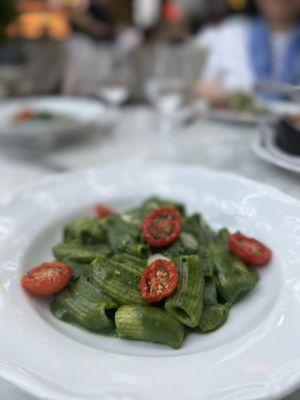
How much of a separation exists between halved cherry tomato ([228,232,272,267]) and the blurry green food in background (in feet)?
11.2

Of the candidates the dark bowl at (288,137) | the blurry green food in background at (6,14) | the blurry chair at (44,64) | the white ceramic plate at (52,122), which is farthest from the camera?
the blurry chair at (44,64)

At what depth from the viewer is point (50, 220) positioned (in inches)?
35.0

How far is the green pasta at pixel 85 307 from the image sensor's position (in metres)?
0.61

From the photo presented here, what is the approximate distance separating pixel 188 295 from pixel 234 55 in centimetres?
262

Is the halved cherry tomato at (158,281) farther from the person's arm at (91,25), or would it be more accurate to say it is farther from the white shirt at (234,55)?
the person's arm at (91,25)

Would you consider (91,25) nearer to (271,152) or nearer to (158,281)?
(271,152)

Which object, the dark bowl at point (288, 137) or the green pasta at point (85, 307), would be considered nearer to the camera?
the green pasta at point (85, 307)

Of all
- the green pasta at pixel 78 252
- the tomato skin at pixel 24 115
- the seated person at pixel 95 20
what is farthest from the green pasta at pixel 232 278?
the seated person at pixel 95 20

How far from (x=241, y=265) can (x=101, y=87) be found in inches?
48.0

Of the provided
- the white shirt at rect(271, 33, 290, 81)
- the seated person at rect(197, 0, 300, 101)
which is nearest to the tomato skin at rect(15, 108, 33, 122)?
the seated person at rect(197, 0, 300, 101)

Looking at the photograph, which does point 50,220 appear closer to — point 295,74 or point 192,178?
point 192,178

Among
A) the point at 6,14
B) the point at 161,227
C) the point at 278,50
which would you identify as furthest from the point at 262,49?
the point at 161,227

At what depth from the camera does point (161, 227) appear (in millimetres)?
769

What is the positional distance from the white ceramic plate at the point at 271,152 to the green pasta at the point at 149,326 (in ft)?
1.84
